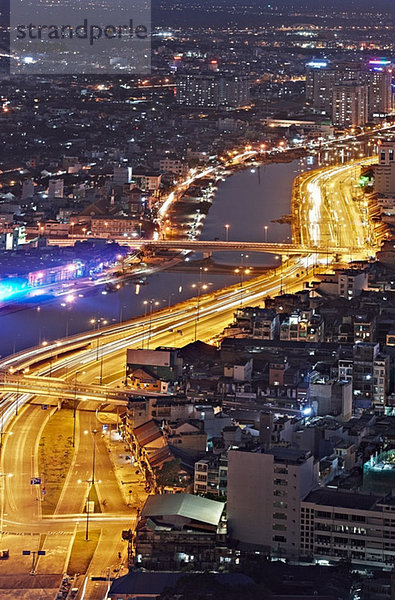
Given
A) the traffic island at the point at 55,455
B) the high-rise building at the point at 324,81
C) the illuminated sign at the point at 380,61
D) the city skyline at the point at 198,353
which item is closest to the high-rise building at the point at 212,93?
the high-rise building at the point at 324,81

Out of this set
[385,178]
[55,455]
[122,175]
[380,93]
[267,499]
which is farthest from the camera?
[380,93]

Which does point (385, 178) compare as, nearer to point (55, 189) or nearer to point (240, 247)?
point (55, 189)

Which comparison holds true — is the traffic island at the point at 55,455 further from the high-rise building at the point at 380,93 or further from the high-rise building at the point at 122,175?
the high-rise building at the point at 380,93

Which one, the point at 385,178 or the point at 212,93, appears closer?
the point at 385,178

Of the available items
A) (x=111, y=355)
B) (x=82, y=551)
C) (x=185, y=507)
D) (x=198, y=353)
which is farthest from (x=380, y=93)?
(x=82, y=551)

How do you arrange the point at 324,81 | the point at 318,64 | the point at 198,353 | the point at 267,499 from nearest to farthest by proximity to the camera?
the point at 267,499 < the point at 198,353 < the point at 324,81 < the point at 318,64
